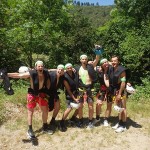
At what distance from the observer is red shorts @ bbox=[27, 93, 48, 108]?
Result: 745cm

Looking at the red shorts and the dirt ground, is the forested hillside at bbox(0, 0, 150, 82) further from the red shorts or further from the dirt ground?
the red shorts

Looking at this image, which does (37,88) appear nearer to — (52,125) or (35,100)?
(35,100)

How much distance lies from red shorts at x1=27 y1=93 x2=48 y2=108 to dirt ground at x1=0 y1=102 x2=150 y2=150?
887mm

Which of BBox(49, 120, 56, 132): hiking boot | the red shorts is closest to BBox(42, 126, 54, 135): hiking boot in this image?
BBox(49, 120, 56, 132): hiking boot

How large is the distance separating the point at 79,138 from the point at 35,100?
151 centimetres

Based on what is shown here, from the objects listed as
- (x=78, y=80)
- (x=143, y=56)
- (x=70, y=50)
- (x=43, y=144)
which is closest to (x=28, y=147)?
(x=43, y=144)

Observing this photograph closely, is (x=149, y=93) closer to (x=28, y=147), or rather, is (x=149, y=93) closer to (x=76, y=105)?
(x=76, y=105)

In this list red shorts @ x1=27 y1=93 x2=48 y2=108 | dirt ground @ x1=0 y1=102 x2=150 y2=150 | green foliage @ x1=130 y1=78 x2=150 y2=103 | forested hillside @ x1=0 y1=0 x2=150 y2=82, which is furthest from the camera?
forested hillside @ x1=0 y1=0 x2=150 y2=82

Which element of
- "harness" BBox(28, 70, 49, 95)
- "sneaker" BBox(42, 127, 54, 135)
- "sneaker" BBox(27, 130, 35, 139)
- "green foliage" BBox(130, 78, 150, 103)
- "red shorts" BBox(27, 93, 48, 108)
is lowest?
"green foliage" BBox(130, 78, 150, 103)

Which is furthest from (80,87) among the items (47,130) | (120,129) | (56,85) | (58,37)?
(58,37)

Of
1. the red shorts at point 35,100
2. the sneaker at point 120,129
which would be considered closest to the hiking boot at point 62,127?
the red shorts at point 35,100

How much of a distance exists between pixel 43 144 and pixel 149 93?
660cm

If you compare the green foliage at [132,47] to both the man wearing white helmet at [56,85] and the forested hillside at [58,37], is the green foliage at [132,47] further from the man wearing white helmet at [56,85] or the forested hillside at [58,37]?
Answer: the man wearing white helmet at [56,85]

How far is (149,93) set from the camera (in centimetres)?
1288
